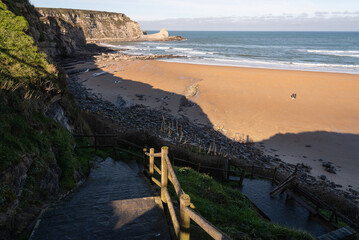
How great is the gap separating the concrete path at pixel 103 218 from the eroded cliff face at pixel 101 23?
141 meters

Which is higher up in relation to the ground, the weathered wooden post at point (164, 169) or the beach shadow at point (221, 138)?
the weathered wooden post at point (164, 169)

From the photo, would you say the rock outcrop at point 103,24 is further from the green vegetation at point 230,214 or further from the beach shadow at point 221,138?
the green vegetation at point 230,214

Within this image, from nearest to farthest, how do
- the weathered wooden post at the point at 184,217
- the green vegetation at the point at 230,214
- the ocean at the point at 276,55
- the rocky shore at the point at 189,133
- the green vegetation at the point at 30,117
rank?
the weathered wooden post at the point at 184,217
the green vegetation at the point at 30,117
the green vegetation at the point at 230,214
the rocky shore at the point at 189,133
the ocean at the point at 276,55

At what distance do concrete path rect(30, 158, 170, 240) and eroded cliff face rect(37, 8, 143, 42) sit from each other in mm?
141416

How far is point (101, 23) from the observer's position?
143625 millimetres

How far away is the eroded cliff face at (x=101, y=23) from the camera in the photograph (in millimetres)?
135500

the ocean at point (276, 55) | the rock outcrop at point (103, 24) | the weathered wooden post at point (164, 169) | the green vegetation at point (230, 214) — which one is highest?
the rock outcrop at point (103, 24)

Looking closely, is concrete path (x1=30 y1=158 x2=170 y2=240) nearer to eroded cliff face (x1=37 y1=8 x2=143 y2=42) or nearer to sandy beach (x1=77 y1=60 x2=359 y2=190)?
sandy beach (x1=77 y1=60 x2=359 y2=190)

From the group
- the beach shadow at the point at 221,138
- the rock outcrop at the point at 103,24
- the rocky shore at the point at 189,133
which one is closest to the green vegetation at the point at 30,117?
the rocky shore at the point at 189,133

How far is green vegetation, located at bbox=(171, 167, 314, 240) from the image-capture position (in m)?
5.78

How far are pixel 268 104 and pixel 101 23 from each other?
477ft

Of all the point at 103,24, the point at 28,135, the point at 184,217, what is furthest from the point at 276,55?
the point at 103,24

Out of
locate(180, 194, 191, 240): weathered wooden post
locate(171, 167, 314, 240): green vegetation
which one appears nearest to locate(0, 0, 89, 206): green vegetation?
locate(180, 194, 191, 240): weathered wooden post

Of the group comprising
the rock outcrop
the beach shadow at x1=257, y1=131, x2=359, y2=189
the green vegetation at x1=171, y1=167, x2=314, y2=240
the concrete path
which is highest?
the rock outcrop
